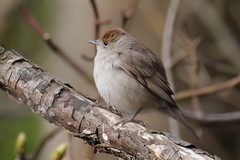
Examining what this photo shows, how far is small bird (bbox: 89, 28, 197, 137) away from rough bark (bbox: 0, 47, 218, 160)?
53 centimetres

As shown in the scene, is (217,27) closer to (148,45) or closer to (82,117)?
(148,45)

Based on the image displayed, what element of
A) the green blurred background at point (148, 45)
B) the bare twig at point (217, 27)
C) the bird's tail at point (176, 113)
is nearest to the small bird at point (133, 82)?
the bird's tail at point (176, 113)

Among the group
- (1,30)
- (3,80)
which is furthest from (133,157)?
(1,30)

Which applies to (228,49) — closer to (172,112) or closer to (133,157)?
(172,112)

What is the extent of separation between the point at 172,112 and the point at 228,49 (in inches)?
80.0

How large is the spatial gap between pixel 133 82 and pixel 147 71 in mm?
148

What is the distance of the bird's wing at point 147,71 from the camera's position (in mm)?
4520

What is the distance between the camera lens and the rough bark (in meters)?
3.45

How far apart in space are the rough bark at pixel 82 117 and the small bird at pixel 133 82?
531 millimetres

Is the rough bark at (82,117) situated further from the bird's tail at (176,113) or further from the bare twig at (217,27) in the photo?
the bare twig at (217,27)

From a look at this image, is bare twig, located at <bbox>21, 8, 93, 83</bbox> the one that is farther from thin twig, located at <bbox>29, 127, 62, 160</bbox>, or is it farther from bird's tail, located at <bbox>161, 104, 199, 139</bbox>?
bird's tail, located at <bbox>161, 104, 199, 139</bbox>

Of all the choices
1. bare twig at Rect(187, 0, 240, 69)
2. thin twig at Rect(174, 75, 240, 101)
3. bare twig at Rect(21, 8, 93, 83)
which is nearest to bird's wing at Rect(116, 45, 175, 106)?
bare twig at Rect(21, 8, 93, 83)

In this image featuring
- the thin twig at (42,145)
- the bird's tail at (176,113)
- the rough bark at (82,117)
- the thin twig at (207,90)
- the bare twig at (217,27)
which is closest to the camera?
the rough bark at (82,117)

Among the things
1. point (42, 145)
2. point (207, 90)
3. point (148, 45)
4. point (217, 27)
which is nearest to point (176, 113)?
point (207, 90)
